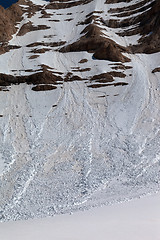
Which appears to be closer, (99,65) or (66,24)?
(99,65)

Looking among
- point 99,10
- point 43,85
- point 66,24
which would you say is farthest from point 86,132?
point 99,10

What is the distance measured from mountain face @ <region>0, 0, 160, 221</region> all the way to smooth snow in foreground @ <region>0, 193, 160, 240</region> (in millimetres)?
2537

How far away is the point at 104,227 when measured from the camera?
4.25 m

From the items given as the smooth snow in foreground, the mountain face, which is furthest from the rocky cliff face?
the smooth snow in foreground

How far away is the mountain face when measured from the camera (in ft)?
34.9

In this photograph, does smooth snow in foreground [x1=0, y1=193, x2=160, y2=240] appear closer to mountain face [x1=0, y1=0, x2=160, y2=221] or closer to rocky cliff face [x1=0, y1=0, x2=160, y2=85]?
mountain face [x1=0, y1=0, x2=160, y2=221]

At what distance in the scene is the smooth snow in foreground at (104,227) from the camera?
3881 mm

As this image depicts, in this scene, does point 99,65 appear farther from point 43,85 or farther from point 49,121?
point 49,121

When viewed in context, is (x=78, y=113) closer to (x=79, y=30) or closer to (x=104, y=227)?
(x=104, y=227)

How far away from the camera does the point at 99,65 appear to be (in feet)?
101

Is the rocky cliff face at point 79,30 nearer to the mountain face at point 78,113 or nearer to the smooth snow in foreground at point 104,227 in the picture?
the mountain face at point 78,113

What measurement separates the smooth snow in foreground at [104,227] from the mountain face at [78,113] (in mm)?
2537

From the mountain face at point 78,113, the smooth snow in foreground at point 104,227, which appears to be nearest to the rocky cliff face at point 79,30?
the mountain face at point 78,113

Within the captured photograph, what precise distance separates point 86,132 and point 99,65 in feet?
50.5
